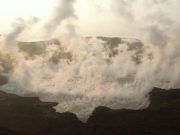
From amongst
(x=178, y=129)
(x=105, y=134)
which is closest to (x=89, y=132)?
(x=105, y=134)

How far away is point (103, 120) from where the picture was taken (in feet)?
376

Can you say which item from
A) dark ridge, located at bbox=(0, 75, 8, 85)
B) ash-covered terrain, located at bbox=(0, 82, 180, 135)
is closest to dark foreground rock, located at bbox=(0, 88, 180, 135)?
ash-covered terrain, located at bbox=(0, 82, 180, 135)

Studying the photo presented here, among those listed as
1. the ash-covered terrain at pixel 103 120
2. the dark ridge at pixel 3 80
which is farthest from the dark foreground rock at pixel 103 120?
the dark ridge at pixel 3 80

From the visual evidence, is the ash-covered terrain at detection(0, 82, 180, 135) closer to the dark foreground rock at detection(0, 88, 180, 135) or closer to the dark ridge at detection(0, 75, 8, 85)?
the dark foreground rock at detection(0, 88, 180, 135)

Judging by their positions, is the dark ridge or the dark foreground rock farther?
the dark ridge

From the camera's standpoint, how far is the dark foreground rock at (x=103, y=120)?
11088 centimetres

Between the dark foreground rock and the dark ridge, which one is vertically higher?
the dark ridge

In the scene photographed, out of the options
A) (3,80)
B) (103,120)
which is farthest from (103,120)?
(3,80)

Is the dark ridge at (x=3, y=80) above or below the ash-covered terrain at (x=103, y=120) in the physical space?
above

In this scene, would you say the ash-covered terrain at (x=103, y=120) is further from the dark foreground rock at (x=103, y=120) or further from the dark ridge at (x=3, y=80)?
the dark ridge at (x=3, y=80)

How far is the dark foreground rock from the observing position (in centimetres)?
11088

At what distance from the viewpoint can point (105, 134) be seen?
11056 cm

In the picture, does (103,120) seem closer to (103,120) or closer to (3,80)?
(103,120)

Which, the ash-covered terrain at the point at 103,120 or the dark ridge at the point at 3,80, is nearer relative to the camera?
the ash-covered terrain at the point at 103,120
